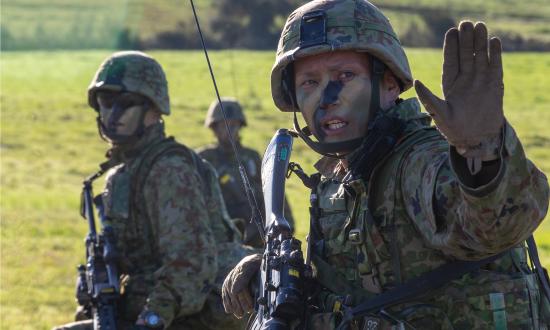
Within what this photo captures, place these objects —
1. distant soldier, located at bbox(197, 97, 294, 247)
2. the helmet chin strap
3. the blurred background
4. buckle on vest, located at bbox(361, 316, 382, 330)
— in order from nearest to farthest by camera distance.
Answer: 1. buckle on vest, located at bbox(361, 316, 382, 330)
2. the helmet chin strap
3. distant soldier, located at bbox(197, 97, 294, 247)
4. the blurred background

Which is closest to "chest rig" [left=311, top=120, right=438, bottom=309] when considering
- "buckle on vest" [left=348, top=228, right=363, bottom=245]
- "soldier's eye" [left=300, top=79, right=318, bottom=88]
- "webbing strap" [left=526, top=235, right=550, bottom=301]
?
"buckle on vest" [left=348, top=228, right=363, bottom=245]

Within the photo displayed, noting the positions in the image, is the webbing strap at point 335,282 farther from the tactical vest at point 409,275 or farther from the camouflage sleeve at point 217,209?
the camouflage sleeve at point 217,209

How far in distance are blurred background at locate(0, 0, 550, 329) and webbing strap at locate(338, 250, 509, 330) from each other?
6919mm

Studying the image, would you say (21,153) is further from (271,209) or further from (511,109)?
(271,209)

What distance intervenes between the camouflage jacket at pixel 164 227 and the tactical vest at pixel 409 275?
2.70 metres

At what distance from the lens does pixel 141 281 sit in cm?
760

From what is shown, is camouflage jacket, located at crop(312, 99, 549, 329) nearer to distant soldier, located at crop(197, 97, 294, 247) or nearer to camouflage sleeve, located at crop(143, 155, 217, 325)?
camouflage sleeve, located at crop(143, 155, 217, 325)

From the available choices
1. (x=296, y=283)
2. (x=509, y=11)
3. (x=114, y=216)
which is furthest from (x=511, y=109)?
(x=509, y=11)

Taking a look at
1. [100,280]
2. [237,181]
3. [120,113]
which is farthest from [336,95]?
[237,181]

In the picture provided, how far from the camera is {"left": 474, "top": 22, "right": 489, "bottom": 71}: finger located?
11.8ft

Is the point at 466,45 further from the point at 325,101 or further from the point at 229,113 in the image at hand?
the point at 229,113

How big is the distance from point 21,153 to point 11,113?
820 centimetres

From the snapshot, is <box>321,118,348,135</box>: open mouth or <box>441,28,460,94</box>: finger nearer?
<box>441,28,460,94</box>: finger

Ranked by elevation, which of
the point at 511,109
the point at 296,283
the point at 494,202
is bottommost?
the point at 511,109
